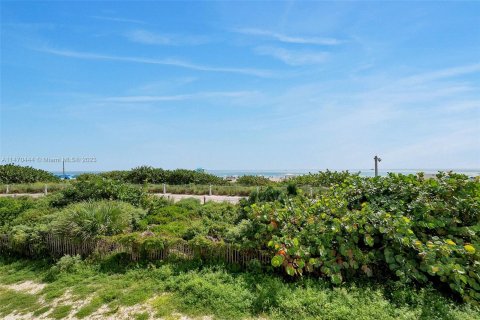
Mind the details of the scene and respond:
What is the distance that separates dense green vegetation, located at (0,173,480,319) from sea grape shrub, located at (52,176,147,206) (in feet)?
8.76

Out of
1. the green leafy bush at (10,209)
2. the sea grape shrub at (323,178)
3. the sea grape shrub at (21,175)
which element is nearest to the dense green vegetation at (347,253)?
the green leafy bush at (10,209)

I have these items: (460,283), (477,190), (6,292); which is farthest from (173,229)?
(477,190)

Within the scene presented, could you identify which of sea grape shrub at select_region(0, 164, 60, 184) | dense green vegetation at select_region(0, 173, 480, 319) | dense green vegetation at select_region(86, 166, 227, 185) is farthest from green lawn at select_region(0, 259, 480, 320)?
sea grape shrub at select_region(0, 164, 60, 184)

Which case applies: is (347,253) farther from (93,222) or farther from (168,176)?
(168,176)

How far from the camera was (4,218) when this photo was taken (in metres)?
7.93

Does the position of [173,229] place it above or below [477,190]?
below

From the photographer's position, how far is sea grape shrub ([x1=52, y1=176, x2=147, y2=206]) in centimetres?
873

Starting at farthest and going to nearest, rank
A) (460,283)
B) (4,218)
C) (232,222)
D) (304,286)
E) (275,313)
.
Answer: (4,218) → (232,222) → (304,286) → (460,283) → (275,313)

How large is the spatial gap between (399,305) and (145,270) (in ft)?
12.0

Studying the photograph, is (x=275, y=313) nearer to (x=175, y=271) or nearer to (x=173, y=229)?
(x=175, y=271)

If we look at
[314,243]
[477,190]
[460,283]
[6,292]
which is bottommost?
[6,292]

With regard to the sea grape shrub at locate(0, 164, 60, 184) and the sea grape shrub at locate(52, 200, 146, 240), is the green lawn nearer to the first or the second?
the sea grape shrub at locate(52, 200, 146, 240)

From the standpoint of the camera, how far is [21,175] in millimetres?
23906

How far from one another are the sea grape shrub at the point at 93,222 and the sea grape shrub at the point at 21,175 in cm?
2137
